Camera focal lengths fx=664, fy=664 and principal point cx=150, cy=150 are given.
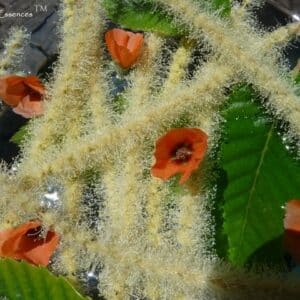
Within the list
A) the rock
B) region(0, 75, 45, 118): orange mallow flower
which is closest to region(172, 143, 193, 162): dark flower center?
region(0, 75, 45, 118): orange mallow flower

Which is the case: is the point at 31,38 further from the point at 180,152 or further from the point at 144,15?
the point at 180,152

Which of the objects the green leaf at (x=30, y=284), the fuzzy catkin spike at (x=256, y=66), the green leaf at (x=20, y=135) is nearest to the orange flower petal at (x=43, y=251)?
the green leaf at (x=30, y=284)

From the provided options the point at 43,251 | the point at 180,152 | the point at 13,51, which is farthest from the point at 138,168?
the point at 13,51

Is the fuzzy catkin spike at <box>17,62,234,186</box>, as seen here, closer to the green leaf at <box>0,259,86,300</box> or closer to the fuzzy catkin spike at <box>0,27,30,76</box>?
the green leaf at <box>0,259,86,300</box>

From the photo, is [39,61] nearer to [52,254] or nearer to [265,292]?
[52,254]

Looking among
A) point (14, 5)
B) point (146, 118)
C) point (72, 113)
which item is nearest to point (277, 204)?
point (146, 118)
